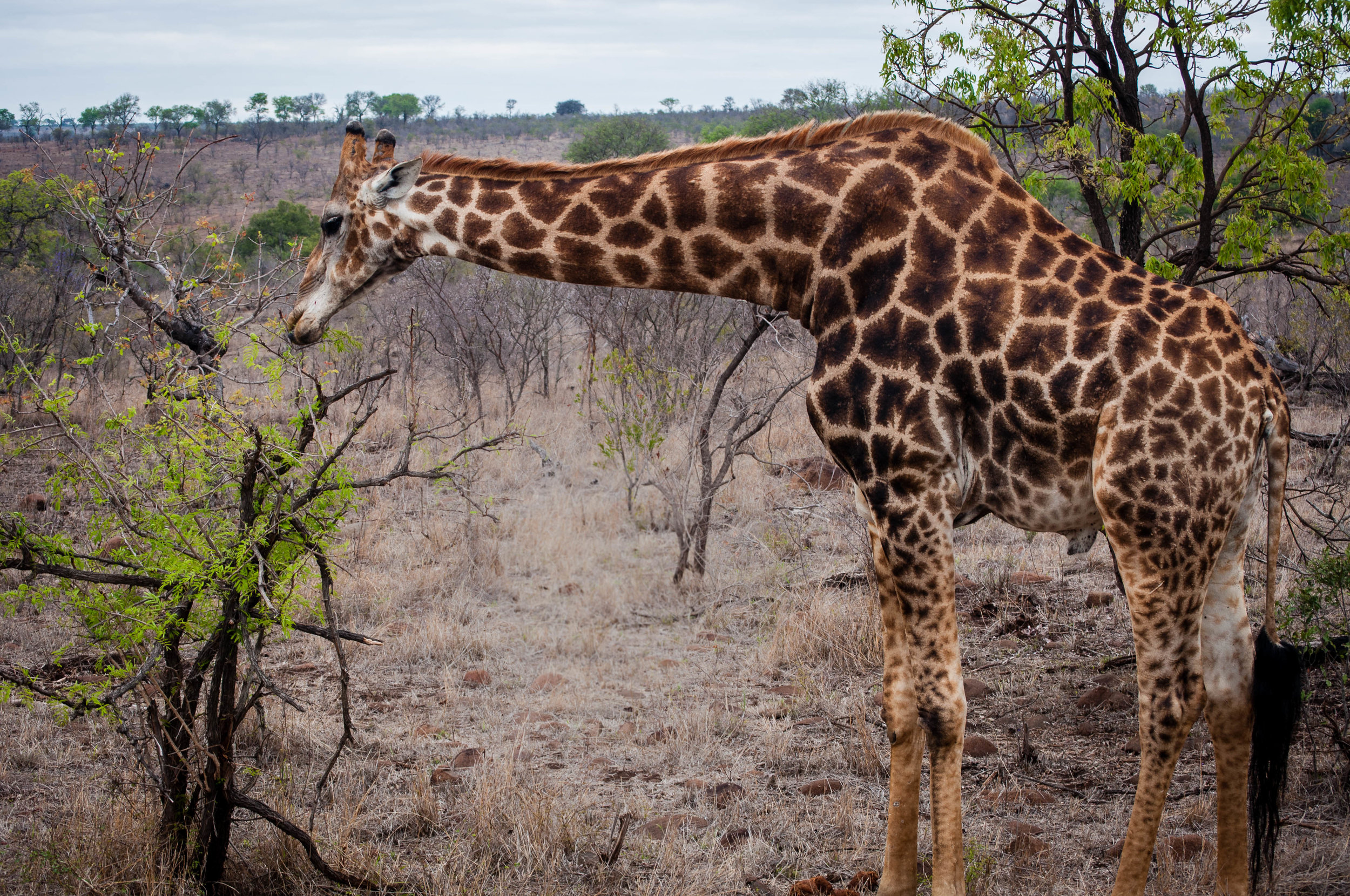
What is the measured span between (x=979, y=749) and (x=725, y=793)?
136 cm

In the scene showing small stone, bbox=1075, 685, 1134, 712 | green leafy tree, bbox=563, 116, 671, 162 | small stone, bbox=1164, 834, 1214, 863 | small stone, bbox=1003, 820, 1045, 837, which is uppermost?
green leafy tree, bbox=563, 116, 671, 162

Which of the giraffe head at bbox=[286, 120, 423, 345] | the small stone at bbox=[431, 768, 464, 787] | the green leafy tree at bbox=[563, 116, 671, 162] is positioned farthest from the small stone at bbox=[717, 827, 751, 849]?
the green leafy tree at bbox=[563, 116, 671, 162]

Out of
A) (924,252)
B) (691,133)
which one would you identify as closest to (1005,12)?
(924,252)

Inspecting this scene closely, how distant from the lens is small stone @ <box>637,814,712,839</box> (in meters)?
4.27

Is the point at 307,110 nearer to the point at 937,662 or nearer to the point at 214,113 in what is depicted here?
the point at 214,113

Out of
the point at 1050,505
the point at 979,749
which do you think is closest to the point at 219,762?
the point at 1050,505

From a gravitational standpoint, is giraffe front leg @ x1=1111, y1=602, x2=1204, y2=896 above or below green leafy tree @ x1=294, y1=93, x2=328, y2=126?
below

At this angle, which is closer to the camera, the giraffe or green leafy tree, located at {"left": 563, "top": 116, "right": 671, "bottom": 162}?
the giraffe

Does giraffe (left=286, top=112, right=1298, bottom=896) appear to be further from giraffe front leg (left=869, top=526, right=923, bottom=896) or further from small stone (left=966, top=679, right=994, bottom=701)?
small stone (left=966, top=679, right=994, bottom=701)

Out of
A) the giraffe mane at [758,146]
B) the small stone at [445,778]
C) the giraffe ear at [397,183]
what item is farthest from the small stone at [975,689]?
the giraffe ear at [397,183]

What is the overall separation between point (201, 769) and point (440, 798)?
4.13 feet

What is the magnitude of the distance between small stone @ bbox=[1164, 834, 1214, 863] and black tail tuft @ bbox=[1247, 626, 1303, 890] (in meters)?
0.26

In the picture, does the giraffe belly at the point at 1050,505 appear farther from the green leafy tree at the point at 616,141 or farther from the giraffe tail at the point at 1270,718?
the green leafy tree at the point at 616,141

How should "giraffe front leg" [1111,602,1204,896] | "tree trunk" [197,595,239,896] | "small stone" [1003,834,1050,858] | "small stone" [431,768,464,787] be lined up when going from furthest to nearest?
1. "small stone" [431,768,464,787]
2. "small stone" [1003,834,1050,858]
3. "tree trunk" [197,595,239,896]
4. "giraffe front leg" [1111,602,1204,896]
